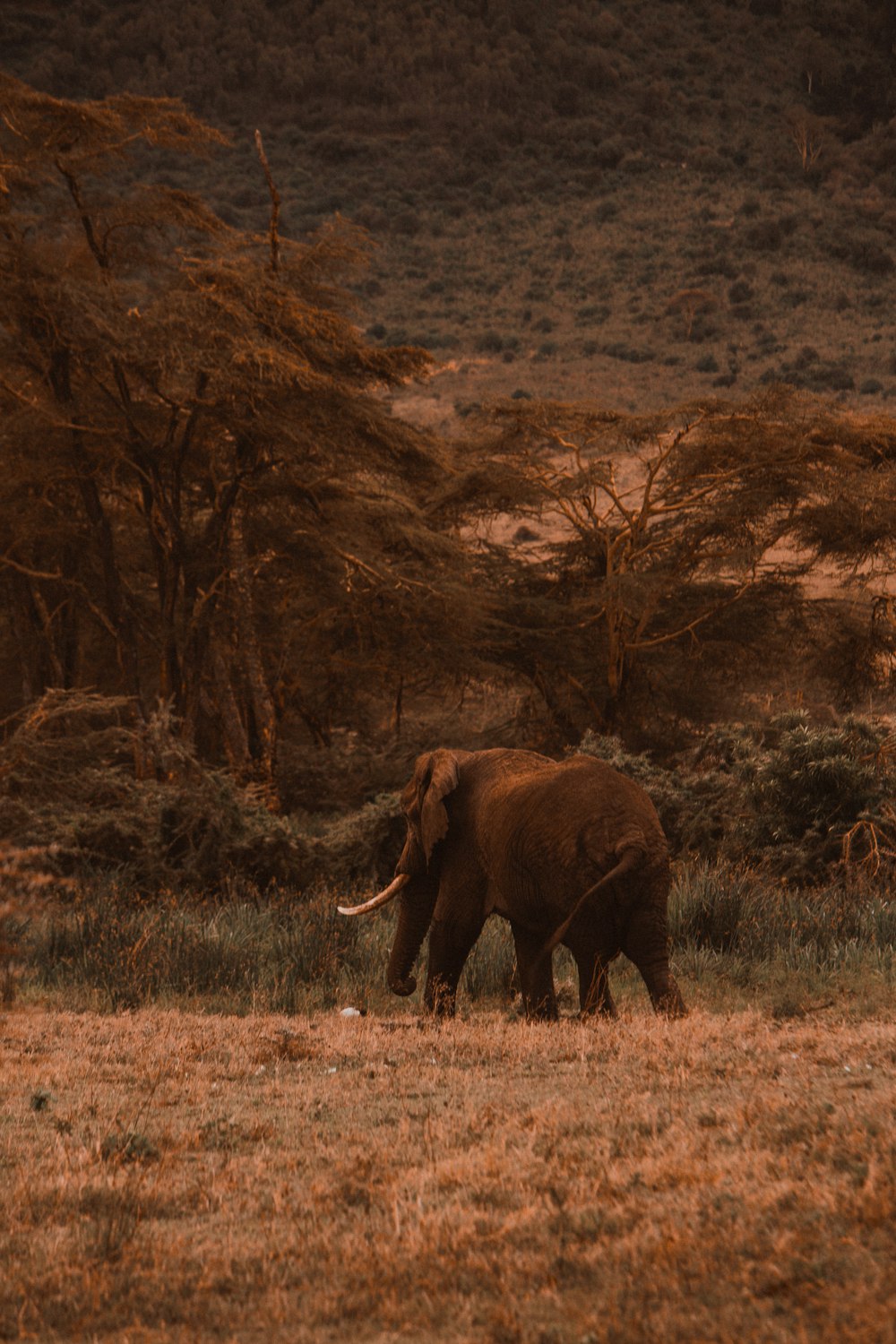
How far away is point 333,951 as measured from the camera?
29.9 ft

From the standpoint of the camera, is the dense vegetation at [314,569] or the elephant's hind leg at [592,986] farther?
the dense vegetation at [314,569]

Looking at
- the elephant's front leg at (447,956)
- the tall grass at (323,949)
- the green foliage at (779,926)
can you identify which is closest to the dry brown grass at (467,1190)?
the elephant's front leg at (447,956)

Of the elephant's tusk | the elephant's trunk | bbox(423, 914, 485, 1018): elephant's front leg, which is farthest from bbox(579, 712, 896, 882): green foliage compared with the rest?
bbox(423, 914, 485, 1018): elephant's front leg

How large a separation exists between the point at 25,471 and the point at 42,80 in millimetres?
77238

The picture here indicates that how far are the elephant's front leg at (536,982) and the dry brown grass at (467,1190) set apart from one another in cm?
81

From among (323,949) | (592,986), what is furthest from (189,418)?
(592,986)

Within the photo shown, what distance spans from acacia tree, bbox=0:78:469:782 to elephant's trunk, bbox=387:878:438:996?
325 inches

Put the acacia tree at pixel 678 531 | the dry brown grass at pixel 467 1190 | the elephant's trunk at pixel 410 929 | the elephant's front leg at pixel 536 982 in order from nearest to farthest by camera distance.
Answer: the dry brown grass at pixel 467 1190 < the elephant's front leg at pixel 536 982 < the elephant's trunk at pixel 410 929 < the acacia tree at pixel 678 531

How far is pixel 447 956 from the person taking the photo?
300 inches

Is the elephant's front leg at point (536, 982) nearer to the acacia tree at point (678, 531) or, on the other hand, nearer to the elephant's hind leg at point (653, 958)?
the elephant's hind leg at point (653, 958)

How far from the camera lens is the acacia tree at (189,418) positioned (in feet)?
57.1

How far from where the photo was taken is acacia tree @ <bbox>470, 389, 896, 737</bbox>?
22250 mm

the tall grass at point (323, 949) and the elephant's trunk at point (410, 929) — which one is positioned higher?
the elephant's trunk at point (410, 929)

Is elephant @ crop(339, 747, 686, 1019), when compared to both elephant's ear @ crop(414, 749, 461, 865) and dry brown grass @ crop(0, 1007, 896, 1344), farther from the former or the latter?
dry brown grass @ crop(0, 1007, 896, 1344)
